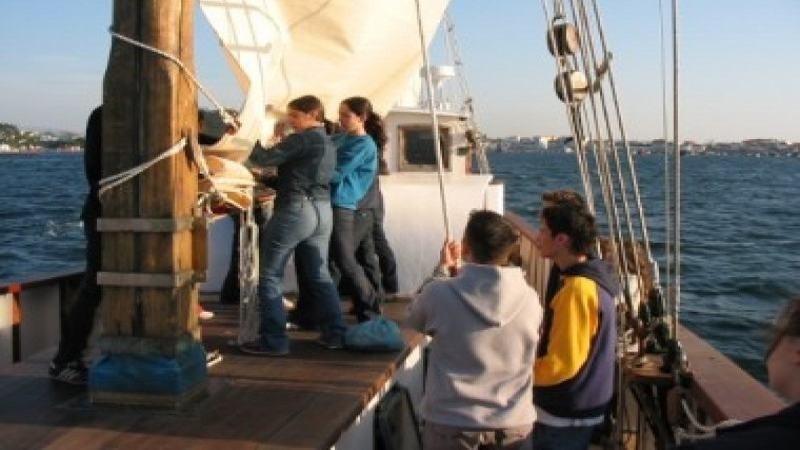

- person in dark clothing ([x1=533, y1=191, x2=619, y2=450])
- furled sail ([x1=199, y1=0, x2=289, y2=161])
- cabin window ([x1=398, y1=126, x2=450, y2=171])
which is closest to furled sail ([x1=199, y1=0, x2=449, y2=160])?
furled sail ([x1=199, y1=0, x2=289, y2=161])

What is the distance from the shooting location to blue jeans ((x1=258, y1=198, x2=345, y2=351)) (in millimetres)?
5148

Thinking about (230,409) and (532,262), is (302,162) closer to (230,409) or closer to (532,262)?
(230,409)

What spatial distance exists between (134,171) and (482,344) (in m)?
1.75

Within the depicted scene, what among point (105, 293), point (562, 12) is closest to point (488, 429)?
point (105, 293)

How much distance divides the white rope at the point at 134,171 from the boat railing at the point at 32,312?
6.41ft

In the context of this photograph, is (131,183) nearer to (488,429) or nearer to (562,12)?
(488,429)

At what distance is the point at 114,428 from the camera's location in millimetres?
3906

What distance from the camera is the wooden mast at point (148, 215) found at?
3963 millimetres

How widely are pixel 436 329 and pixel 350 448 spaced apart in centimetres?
111

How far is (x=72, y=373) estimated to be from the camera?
4645 mm

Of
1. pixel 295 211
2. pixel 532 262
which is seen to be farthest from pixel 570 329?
pixel 532 262

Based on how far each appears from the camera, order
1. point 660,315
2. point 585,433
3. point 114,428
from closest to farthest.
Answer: point 585,433
point 114,428
point 660,315

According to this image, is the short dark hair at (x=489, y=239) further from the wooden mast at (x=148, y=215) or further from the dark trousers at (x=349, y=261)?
the dark trousers at (x=349, y=261)

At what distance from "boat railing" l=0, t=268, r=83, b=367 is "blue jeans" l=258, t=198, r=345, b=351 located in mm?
1424
